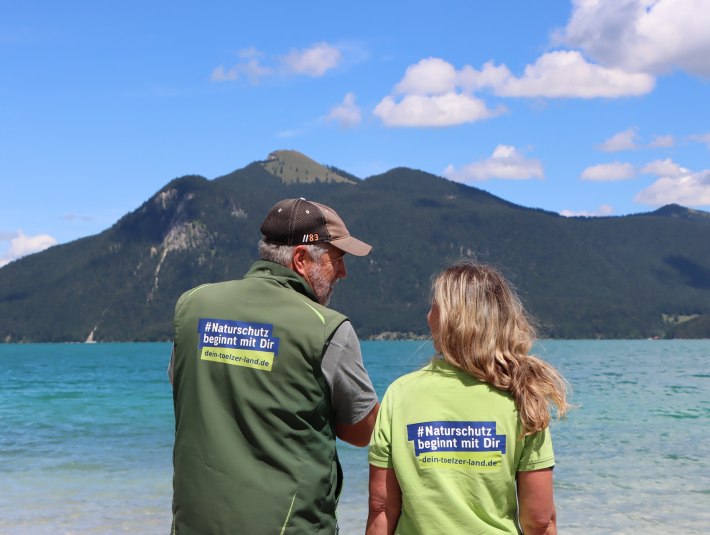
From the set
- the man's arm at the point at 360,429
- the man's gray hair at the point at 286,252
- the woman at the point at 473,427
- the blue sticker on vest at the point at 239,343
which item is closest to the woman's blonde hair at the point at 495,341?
the woman at the point at 473,427

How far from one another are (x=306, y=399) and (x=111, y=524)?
27.8ft

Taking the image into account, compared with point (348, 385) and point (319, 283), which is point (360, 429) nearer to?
point (348, 385)

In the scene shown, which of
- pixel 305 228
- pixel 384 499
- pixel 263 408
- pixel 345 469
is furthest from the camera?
pixel 345 469

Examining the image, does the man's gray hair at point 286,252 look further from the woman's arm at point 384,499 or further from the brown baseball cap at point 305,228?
the woman's arm at point 384,499

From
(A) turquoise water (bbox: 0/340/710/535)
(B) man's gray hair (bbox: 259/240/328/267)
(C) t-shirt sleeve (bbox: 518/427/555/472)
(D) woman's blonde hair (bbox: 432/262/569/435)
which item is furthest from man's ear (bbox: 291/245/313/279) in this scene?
(C) t-shirt sleeve (bbox: 518/427/555/472)

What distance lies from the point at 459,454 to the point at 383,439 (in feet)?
0.79

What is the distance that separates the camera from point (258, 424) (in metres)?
2.63

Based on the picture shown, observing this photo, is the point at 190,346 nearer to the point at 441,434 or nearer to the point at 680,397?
the point at 441,434

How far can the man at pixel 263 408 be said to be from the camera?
103 inches

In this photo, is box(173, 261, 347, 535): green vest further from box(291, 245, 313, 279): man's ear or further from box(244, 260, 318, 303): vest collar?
box(291, 245, 313, 279): man's ear

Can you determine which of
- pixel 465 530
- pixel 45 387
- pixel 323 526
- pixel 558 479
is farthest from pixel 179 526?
pixel 45 387

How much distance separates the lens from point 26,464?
1603cm

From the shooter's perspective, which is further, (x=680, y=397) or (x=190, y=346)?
(x=680, y=397)

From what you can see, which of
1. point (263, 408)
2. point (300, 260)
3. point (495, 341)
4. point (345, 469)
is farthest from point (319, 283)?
point (345, 469)
